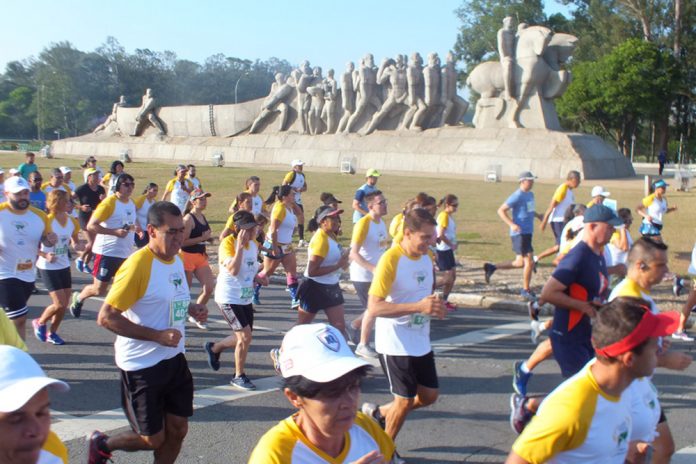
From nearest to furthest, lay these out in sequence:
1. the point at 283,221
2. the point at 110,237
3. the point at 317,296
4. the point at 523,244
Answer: the point at 317,296 < the point at 110,237 < the point at 283,221 < the point at 523,244

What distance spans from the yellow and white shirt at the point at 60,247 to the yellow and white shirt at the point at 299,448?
246 inches

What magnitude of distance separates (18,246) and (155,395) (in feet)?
11.4

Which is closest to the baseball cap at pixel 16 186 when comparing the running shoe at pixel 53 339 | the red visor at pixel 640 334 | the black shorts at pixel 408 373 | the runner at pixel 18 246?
the runner at pixel 18 246

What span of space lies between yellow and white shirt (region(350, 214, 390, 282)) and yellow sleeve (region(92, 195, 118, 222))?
3.27 metres

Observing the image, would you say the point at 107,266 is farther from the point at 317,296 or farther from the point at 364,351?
the point at 364,351

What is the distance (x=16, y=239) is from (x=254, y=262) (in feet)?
7.28

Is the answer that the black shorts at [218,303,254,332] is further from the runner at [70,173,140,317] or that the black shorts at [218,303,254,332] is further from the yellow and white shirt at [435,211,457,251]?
the yellow and white shirt at [435,211,457,251]

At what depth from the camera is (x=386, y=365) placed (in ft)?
17.4

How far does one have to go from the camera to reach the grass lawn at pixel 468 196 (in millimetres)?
16656

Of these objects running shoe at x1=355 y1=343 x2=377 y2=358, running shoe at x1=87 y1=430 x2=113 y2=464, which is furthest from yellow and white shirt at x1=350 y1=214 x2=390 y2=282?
running shoe at x1=87 y1=430 x2=113 y2=464

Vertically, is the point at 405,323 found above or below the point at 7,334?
below

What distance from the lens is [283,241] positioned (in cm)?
1170

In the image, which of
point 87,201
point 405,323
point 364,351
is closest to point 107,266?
point 364,351

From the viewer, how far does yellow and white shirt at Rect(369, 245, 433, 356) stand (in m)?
5.25
